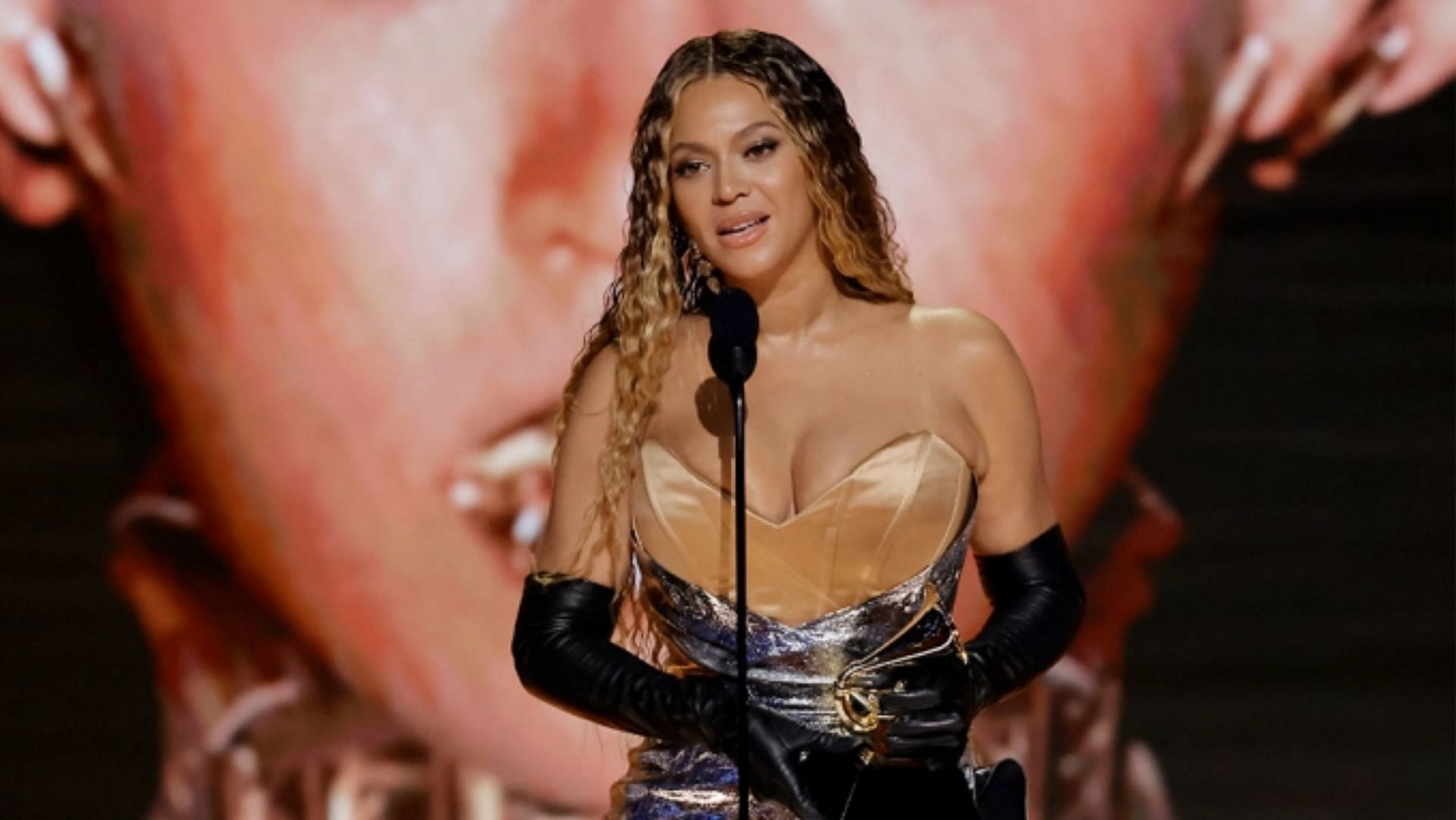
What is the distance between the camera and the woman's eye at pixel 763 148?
2.14m

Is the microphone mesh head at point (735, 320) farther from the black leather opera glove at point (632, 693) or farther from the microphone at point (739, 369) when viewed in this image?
the black leather opera glove at point (632, 693)

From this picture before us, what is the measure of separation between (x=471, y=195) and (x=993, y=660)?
1.70 m

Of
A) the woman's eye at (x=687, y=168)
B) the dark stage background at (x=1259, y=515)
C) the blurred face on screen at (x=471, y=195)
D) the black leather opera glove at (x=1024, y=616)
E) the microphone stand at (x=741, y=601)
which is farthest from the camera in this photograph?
the dark stage background at (x=1259, y=515)

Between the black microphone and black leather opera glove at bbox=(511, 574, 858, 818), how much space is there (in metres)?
0.34

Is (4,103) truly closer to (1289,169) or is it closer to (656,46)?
(656,46)

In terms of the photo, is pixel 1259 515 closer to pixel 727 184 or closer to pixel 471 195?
pixel 471 195

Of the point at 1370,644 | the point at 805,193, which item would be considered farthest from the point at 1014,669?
the point at 1370,644

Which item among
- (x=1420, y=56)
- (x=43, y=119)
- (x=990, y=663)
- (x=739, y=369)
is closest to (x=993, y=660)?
(x=990, y=663)

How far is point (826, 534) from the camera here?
214cm

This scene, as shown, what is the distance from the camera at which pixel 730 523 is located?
2150mm

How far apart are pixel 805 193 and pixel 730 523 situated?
0.37m

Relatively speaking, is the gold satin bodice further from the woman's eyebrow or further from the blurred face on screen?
the blurred face on screen

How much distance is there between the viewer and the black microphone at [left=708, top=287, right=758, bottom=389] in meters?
1.84

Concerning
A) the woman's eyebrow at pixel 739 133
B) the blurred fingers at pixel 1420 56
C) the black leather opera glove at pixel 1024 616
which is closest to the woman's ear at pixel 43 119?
the woman's eyebrow at pixel 739 133
